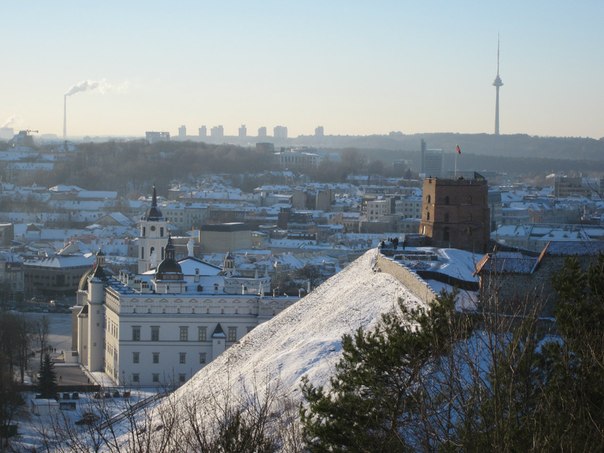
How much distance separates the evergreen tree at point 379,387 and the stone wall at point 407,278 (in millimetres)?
7988

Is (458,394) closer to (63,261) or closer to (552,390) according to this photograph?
(552,390)

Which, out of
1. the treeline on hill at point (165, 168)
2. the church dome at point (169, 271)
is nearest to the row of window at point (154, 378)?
the church dome at point (169, 271)

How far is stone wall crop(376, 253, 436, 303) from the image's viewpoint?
23391 mm

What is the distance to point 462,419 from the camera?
438 inches

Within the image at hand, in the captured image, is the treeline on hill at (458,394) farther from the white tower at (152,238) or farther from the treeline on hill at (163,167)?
the treeline on hill at (163,167)

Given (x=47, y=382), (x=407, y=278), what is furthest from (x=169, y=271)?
(x=407, y=278)

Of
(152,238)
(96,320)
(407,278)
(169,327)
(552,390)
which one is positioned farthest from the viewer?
(152,238)

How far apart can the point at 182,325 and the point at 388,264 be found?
A: 10693 millimetres

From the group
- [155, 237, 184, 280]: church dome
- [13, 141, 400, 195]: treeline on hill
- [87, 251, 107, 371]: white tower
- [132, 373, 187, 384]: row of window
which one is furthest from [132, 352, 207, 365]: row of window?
[13, 141, 400, 195]: treeline on hill

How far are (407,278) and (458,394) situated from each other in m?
13.9

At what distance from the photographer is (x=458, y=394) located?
1166cm

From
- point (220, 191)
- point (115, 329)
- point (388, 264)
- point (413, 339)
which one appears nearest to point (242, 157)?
point (220, 191)

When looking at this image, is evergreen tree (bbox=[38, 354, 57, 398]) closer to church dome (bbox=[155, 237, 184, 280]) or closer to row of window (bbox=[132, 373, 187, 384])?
row of window (bbox=[132, 373, 187, 384])

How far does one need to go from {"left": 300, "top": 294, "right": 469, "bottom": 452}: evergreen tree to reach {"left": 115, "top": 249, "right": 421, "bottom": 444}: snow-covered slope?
5.17m
